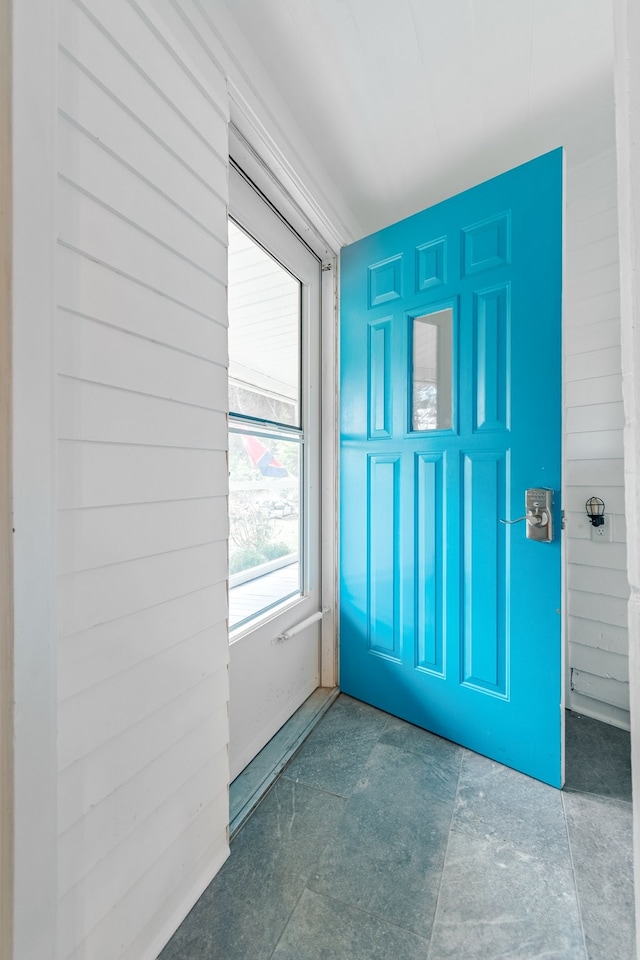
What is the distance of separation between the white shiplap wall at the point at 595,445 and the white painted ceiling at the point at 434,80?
26 centimetres

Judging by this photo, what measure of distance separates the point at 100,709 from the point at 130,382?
67 cm

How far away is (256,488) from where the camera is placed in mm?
1612

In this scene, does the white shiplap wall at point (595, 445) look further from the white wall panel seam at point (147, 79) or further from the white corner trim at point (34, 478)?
the white corner trim at point (34, 478)

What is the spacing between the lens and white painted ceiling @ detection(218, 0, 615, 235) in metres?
1.17

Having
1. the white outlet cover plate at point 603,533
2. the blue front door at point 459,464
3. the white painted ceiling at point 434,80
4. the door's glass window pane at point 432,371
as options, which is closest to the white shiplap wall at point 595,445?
the white outlet cover plate at point 603,533

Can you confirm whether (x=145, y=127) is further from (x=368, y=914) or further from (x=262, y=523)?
(x=368, y=914)

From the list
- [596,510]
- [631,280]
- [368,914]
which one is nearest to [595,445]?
[596,510]

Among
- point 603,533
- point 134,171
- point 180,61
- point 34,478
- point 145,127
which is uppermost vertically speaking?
point 180,61

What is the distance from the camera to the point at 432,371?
68.1 inches

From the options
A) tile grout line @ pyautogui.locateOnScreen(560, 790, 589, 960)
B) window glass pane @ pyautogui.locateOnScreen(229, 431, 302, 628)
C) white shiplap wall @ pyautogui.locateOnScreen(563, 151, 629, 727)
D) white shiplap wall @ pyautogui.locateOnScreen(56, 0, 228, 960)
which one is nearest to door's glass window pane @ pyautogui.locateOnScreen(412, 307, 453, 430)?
white shiplap wall @ pyautogui.locateOnScreen(563, 151, 629, 727)

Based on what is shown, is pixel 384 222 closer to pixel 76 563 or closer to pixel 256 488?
pixel 256 488

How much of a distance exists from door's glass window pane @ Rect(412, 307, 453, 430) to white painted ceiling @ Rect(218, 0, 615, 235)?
64 centimetres

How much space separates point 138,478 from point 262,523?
31.3 inches

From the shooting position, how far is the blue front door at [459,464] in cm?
142
